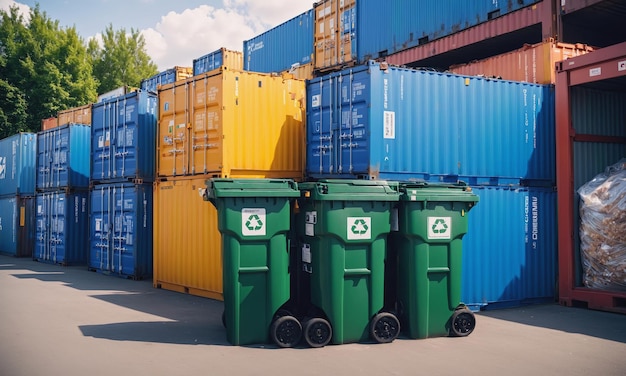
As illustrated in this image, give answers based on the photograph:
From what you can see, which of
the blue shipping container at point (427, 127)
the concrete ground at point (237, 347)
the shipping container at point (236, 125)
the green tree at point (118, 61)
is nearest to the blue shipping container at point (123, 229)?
the shipping container at point (236, 125)

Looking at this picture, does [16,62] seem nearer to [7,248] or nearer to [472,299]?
[7,248]

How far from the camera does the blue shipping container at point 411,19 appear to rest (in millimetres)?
13617

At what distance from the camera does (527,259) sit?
408 inches

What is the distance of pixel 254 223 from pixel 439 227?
2413 mm

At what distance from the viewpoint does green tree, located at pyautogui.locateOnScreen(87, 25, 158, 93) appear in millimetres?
50469

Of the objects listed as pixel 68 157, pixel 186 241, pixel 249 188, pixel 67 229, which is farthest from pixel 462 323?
pixel 68 157

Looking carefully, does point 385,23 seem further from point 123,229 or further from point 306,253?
point 306,253

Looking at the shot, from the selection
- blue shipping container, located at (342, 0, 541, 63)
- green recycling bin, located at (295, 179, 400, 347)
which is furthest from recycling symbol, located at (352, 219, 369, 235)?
blue shipping container, located at (342, 0, 541, 63)

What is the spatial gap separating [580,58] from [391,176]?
4030 mm

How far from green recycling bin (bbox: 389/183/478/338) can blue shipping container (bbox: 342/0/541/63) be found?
7288 millimetres

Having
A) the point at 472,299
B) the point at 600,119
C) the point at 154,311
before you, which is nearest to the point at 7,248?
the point at 154,311

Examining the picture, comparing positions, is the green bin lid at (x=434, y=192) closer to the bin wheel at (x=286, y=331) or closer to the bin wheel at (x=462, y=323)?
the bin wheel at (x=462, y=323)

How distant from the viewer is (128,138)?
13.7m

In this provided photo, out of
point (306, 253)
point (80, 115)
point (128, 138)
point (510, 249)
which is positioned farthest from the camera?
point (80, 115)
